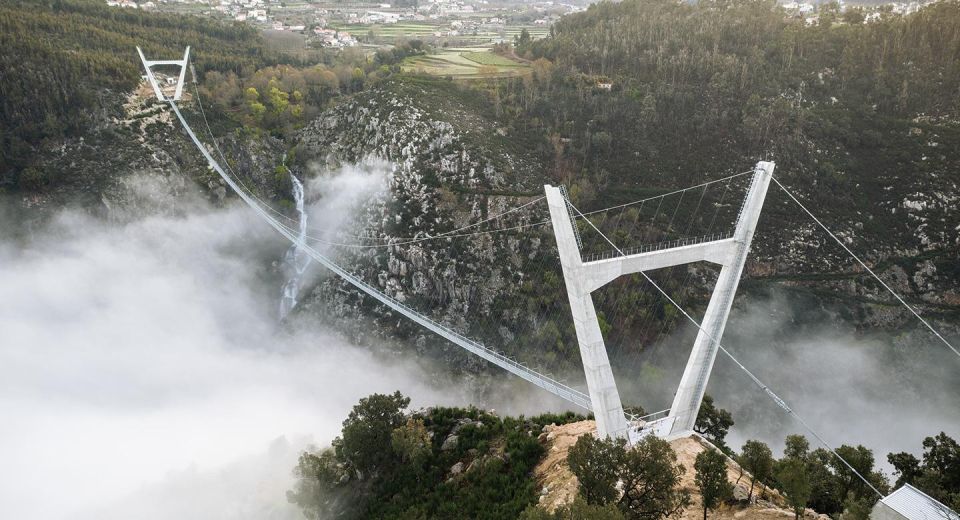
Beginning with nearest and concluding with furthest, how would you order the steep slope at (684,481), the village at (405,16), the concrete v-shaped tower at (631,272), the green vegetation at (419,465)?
the steep slope at (684,481), the concrete v-shaped tower at (631,272), the green vegetation at (419,465), the village at (405,16)

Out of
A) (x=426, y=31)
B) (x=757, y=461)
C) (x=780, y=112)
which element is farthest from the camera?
(x=426, y=31)

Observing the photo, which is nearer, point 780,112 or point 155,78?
point 780,112

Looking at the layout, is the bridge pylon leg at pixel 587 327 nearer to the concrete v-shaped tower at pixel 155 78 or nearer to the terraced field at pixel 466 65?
the terraced field at pixel 466 65

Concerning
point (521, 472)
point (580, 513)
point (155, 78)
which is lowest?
point (521, 472)

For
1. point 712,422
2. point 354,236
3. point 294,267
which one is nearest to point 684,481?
point 712,422

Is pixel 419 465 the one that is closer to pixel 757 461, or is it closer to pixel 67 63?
pixel 757 461

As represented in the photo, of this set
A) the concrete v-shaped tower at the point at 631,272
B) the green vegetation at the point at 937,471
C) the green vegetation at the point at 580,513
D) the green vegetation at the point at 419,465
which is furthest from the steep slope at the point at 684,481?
the green vegetation at the point at 937,471
